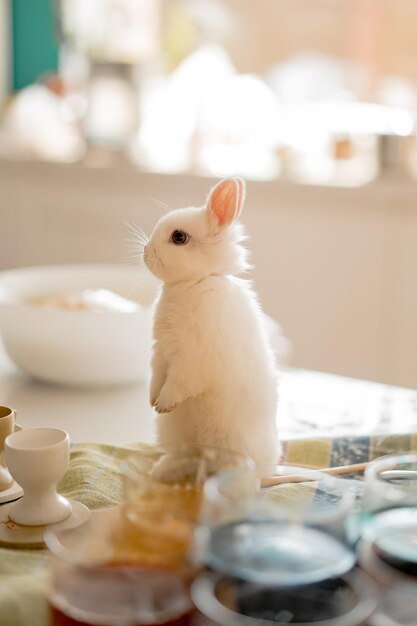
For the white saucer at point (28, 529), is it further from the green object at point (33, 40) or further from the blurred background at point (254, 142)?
the green object at point (33, 40)

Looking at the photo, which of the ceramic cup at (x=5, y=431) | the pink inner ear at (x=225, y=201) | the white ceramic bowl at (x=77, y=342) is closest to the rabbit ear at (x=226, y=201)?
the pink inner ear at (x=225, y=201)

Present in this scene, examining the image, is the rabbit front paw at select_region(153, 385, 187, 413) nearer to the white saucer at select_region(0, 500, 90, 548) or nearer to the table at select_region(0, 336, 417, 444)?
the white saucer at select_region(0, 500, 90, 548)

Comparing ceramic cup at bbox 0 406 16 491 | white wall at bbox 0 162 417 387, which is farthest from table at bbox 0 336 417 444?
white wall at bbox 0 162 417 387

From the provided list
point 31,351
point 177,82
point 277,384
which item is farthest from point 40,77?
point 277,384

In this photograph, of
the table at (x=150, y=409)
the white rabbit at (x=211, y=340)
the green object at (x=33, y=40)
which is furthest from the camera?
the green object at (x=33, y=40)

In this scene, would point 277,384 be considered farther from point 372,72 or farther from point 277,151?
point 372,72

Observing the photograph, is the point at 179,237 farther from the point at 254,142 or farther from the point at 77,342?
the point at 254,142
